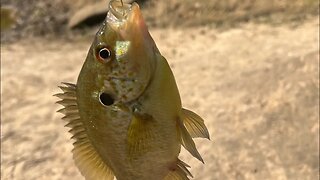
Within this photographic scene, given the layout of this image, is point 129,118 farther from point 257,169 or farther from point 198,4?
point 198,4

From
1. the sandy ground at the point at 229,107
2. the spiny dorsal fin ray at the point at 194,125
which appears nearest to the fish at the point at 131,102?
the spiny dorsal fin ray at the point at 194,125

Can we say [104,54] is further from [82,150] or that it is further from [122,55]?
[82,150]

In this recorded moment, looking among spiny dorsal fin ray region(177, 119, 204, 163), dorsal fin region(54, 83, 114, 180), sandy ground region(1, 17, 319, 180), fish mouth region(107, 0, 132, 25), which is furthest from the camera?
sandy ground region(1, 17, 319, 180)

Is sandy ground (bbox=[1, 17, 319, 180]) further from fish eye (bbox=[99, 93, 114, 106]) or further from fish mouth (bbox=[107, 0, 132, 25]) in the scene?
fish mouth (bbox=[107, 0, 132, 25])

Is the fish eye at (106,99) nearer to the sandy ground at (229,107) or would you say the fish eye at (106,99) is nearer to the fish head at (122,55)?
the fish head at (122,55)

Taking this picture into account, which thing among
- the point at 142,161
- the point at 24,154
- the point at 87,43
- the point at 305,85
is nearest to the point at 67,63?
the point at 87,43

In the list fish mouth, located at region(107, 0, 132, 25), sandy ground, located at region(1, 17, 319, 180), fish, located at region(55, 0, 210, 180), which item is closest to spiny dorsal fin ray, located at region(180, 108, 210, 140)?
fish, located at region(55, 0, 210, 180)

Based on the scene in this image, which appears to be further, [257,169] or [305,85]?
[305,85]

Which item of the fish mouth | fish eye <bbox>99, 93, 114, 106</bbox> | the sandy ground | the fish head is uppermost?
the fish mouth
